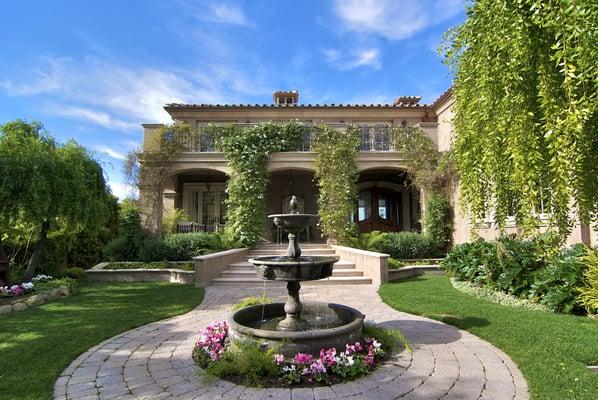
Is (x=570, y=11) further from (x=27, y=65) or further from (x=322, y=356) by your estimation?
(x=27, y=65)

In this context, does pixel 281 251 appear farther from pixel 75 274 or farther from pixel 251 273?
pixel 75 274

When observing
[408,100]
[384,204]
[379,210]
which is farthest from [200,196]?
[408,100]

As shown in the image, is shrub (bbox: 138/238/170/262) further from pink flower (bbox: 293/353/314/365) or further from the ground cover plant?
pink flower (bbox: 293/353/314/365)

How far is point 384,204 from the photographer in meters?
18.0

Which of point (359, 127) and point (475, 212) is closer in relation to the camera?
point (475, 212)

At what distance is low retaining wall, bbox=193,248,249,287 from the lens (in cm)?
982

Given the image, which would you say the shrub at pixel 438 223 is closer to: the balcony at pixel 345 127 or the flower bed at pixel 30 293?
A: the balcony at pixel 345 127

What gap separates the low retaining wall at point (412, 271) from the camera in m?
10.6

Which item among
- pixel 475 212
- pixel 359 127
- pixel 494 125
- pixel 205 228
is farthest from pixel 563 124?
pixel 205 228

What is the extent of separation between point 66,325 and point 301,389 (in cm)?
465

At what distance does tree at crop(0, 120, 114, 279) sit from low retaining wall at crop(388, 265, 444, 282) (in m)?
8.79

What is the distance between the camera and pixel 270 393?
3459 millimetres

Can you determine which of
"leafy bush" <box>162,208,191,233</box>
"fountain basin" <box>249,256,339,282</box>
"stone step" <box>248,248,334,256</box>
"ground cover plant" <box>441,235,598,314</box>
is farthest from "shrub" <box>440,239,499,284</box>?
"leafy bush" <box>162,208,191,233</box>

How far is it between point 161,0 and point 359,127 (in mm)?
9388
